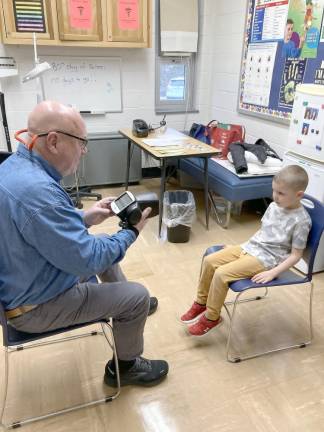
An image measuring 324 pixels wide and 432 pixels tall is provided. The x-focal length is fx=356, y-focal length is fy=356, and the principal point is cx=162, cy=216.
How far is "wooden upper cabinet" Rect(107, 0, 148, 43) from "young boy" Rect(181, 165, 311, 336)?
2613 millimetres

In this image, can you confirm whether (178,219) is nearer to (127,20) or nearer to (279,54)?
(279,54)

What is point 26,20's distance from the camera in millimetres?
3211

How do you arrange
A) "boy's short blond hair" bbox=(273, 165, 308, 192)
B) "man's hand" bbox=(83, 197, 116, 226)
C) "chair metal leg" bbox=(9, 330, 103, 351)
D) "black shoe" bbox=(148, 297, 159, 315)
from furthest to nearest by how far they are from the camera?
"black shoe" bbox=(148, 297, 159, 315), "chair metal leg" bbox=(9, 330, 103, 351), "boy's short blond hair" bbox=(273, 165, 308, 192), "man's hand" bbox=(83, 197, 116, 226)

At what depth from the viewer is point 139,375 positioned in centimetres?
161

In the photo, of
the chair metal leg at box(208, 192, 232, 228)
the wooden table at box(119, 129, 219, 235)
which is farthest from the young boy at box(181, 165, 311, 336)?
the chair metal leg at box(208, 192, 232, 228)

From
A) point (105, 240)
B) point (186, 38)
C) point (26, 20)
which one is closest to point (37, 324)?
point (105, 240)

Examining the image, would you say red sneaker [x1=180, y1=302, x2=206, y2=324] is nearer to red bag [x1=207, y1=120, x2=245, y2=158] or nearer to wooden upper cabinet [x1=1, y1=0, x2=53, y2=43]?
red bag [x1=207, y1=120, x2=245, y2=158]

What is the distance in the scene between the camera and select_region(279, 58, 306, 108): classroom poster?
2916 mm

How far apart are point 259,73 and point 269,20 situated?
0.45 metres

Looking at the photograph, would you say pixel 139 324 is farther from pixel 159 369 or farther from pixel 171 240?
pixel 171 240

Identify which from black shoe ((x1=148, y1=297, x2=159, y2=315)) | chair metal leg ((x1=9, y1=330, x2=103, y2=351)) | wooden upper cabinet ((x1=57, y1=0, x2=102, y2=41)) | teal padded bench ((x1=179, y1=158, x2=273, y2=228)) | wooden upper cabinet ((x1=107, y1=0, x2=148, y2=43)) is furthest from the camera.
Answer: wooden upper cabinet ((x1=107, y1=0, x2=148, y2=43))

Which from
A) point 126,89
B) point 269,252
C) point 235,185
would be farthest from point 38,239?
point 126,89

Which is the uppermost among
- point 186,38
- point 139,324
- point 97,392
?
point 186,38

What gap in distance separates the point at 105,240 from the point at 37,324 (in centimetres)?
40
